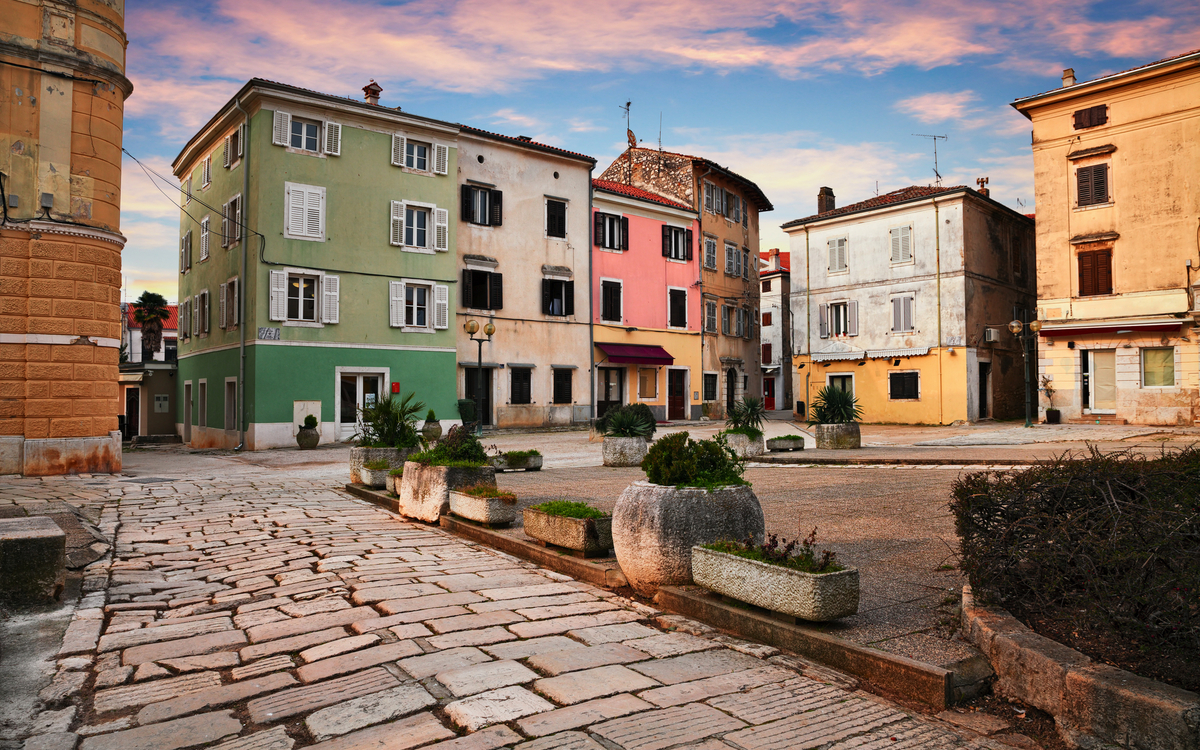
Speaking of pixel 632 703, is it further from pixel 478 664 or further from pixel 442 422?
pixel 442 422

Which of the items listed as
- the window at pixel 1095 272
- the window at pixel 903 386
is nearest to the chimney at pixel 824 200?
the window at pixel 903 386

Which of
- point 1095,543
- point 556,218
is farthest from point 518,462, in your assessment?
point 556,218

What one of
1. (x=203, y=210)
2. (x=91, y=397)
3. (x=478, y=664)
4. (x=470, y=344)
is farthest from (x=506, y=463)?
(x=203, y=210)

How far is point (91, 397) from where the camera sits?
15273mm

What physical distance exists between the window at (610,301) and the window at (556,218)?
3.01 metres

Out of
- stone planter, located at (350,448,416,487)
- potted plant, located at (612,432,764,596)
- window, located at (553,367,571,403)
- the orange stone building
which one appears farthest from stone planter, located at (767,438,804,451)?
window, located at (553,367,571,403)

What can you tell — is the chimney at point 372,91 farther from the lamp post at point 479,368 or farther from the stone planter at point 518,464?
the stone planter at point 518,464

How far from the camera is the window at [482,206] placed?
29.6 m

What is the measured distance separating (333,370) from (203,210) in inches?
381

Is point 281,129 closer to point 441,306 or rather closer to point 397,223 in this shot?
point 397,223

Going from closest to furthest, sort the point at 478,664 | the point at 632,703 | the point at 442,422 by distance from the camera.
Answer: the point at 632,703 → the point at 478,664 → the point at 442,422

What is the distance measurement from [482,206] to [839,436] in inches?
698

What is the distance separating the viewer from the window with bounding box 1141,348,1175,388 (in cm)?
2595

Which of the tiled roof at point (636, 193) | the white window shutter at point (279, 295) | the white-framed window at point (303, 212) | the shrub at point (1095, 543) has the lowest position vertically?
the shrub at point (1095, 543)
